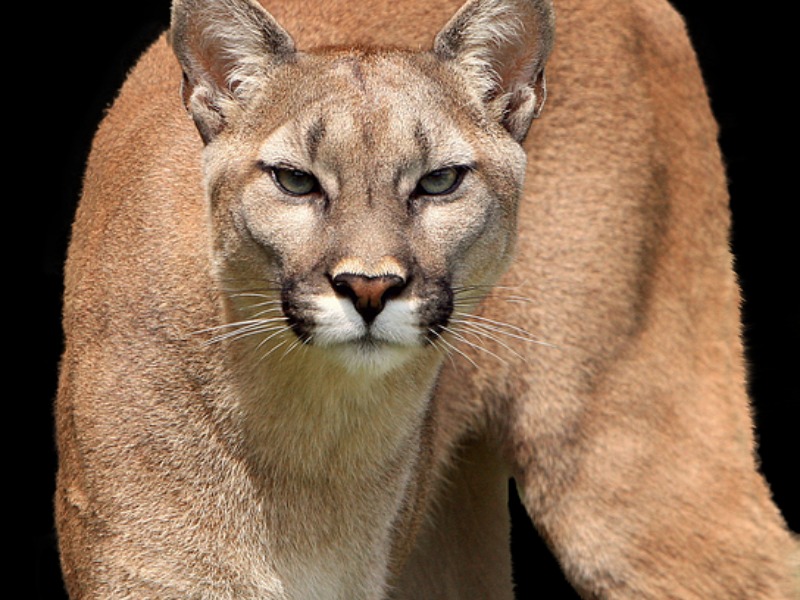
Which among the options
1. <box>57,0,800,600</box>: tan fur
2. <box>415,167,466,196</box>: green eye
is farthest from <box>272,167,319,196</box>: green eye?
<box>415,167,466,196</box>: green eye

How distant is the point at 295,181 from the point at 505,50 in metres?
0.68

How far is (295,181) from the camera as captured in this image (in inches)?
161

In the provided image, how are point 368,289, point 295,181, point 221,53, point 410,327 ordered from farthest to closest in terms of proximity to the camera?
point 221,53
point 295,181
point 410,327
point 368,289

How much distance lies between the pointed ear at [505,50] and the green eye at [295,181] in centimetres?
54

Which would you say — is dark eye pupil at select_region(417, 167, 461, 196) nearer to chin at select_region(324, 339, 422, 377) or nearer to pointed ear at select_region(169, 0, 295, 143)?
chin at select_region(324, 339, 422, 377)

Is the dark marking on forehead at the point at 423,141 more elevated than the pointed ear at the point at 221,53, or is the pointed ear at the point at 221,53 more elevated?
the pointed ear at the point at 221,53

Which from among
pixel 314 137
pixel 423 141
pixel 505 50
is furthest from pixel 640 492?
pixel 314 137

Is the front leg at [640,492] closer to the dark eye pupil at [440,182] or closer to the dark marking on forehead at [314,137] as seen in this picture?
the dark eye pupil at [440,182]

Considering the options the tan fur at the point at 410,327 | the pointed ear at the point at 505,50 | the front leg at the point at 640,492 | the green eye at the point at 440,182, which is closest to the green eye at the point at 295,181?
the tan fur at the point at 410,327

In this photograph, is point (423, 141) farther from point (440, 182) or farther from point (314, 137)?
point (314, 137)

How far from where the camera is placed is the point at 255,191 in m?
4.14

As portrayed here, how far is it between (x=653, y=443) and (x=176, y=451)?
153 centimetres

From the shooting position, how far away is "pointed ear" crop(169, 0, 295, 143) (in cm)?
430

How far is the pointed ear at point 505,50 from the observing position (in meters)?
4.41
